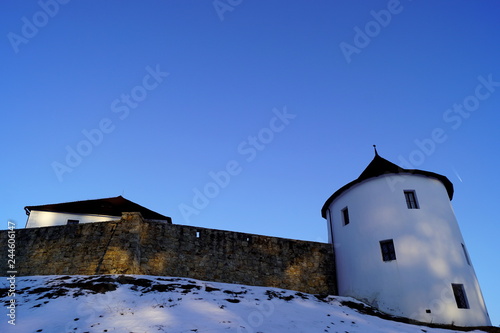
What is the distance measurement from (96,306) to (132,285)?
240cm

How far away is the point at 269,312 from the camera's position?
39.2ft

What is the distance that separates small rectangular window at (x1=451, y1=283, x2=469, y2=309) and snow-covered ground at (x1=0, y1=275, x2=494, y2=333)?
3046 mm

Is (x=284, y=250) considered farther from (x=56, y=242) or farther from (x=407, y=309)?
(x=56, y=242)

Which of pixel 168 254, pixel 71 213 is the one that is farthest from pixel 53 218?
pixel 168 254

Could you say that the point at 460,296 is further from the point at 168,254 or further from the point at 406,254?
the point at 168,254

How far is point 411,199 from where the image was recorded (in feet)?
57.0

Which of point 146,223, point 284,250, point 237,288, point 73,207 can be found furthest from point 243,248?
point 73,207

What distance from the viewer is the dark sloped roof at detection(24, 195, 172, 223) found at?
2423 centimetres

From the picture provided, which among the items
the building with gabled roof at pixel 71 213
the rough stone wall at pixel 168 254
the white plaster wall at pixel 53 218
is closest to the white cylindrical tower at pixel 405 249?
the rough stone wall at pixel 168 254

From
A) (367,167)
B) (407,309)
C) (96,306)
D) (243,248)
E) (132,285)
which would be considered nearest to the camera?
(96,306)

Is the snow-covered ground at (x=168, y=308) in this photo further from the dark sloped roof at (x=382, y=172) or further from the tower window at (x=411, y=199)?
the dark sloped roof at (x=382, y=172)

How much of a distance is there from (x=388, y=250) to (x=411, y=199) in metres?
2.83

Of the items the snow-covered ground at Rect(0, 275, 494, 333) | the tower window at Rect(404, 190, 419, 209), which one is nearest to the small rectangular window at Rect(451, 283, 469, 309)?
the snow-covered ground at Rect(0, 275, 494, 333)

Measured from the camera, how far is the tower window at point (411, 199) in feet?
56.2
